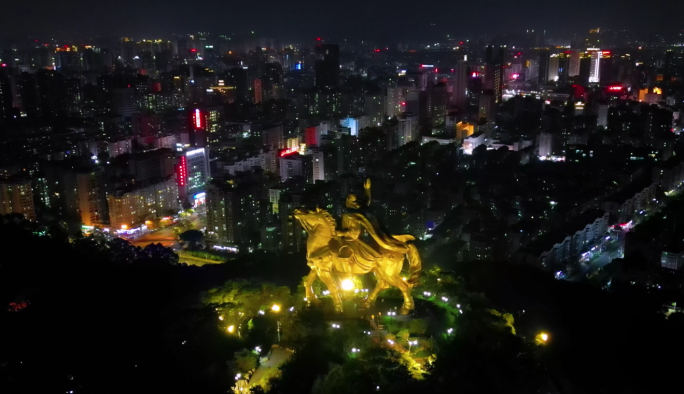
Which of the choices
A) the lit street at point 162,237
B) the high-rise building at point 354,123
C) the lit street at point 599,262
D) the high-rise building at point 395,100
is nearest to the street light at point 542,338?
the lit street at point 599,262

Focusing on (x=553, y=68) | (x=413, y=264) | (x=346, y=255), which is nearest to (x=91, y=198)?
(x=346, y=255)

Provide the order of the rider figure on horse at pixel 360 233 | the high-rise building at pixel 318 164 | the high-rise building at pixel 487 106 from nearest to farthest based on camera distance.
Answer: the rider figure on horse at pixel 360 233
the high-rise building at pixel 318 164
the high-rise building at pixel 487 106

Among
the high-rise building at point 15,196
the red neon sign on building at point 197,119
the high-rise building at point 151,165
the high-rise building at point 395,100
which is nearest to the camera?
the high-rise building at point 15,196

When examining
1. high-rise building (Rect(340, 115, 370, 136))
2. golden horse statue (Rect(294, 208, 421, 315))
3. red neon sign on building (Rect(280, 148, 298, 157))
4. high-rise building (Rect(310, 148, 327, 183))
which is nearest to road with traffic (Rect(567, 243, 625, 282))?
golden horse statue (Rect(294, 208, 421, 315))

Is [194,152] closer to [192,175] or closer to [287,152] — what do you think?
[192,175]

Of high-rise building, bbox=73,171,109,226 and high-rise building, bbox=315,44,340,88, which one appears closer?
high-rise building, bbox=73,171,109,226

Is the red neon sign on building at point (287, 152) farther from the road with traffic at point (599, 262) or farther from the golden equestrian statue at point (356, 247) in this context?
the golden equestrian statue at point (356, 247)

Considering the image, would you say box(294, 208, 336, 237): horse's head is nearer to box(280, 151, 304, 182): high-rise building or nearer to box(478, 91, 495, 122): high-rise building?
box(280, 151, 304, 182): high-rise building
